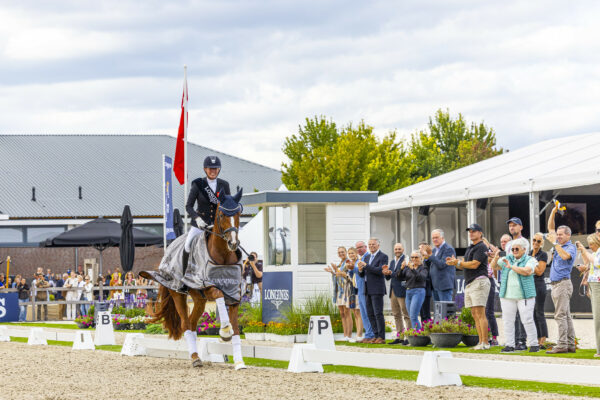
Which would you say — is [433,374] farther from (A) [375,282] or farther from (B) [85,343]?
(B) [85,343]

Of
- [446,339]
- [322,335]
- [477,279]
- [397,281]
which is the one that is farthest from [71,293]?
[477,279]

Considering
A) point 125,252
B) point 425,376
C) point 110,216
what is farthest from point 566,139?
point 110,216

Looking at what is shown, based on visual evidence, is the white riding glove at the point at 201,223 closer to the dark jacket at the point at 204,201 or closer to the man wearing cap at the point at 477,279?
the dark jacket at the point at 204,201

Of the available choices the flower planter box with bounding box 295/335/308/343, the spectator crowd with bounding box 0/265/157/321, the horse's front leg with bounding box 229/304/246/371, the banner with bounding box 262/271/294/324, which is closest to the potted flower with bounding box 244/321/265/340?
the banner with bounding box 262/271/294/324

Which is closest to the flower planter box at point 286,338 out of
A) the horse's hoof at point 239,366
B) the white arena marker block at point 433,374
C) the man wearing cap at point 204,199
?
the horse's hoof at point 239,366

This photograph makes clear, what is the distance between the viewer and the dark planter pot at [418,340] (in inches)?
573

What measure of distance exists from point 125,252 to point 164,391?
16.9 m

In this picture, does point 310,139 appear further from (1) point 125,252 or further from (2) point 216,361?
(2) point 216,361

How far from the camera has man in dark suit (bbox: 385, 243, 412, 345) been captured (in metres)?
15.3

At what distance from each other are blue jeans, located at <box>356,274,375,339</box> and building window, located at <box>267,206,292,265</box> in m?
2.46

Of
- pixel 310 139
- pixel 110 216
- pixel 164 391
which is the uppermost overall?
pixel 310 139

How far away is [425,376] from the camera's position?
9.48 m

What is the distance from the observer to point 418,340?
47.9 ft

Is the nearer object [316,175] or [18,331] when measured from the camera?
[18,331]
